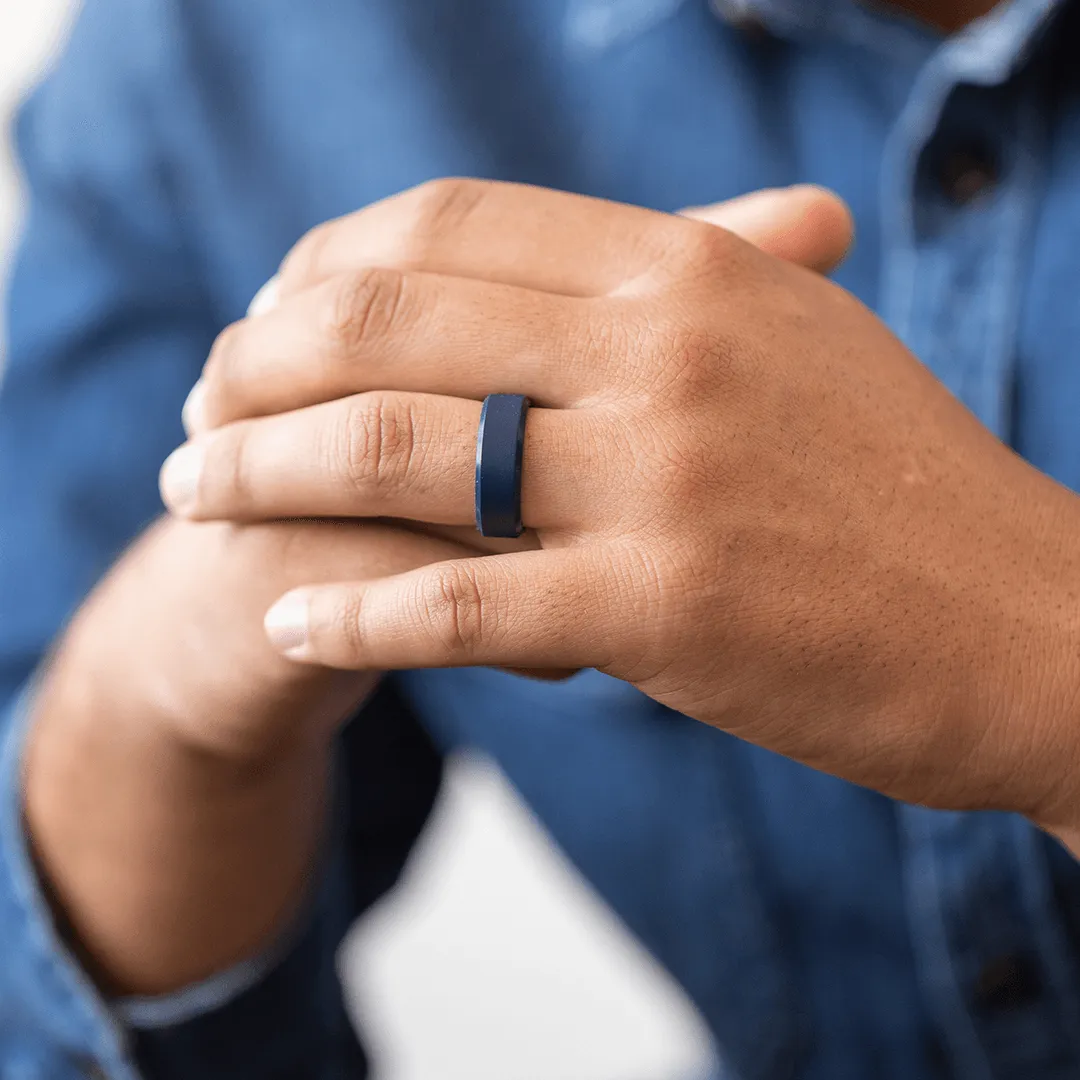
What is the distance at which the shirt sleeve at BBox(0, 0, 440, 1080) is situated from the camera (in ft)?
2.49

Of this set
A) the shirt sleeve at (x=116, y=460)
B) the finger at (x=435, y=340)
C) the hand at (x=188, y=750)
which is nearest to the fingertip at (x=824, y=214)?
the finger at (x=435, y=340)

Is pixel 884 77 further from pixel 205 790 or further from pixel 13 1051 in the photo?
pixel 13 1051

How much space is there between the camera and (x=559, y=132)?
87cm

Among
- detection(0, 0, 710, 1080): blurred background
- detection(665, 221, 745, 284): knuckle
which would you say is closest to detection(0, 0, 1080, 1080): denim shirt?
detection(665, 221, 745, 284): knuckle

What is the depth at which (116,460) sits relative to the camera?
89 cm

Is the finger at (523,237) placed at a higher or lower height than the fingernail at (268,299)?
higher

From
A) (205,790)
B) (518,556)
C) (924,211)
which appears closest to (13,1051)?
(205,790)

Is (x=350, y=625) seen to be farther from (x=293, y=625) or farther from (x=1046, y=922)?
(x=1046, y=922)

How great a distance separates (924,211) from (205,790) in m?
0.59

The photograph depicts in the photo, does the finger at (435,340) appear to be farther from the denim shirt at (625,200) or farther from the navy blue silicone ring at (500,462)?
the denim shirt at (625,200)

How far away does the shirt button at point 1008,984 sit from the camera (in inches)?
33.0

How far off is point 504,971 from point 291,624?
1.35m

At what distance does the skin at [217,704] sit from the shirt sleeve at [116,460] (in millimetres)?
38

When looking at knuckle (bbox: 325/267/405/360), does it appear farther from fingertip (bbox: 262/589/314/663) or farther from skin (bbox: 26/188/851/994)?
fingertip (bbox: 262/589/314/663)
